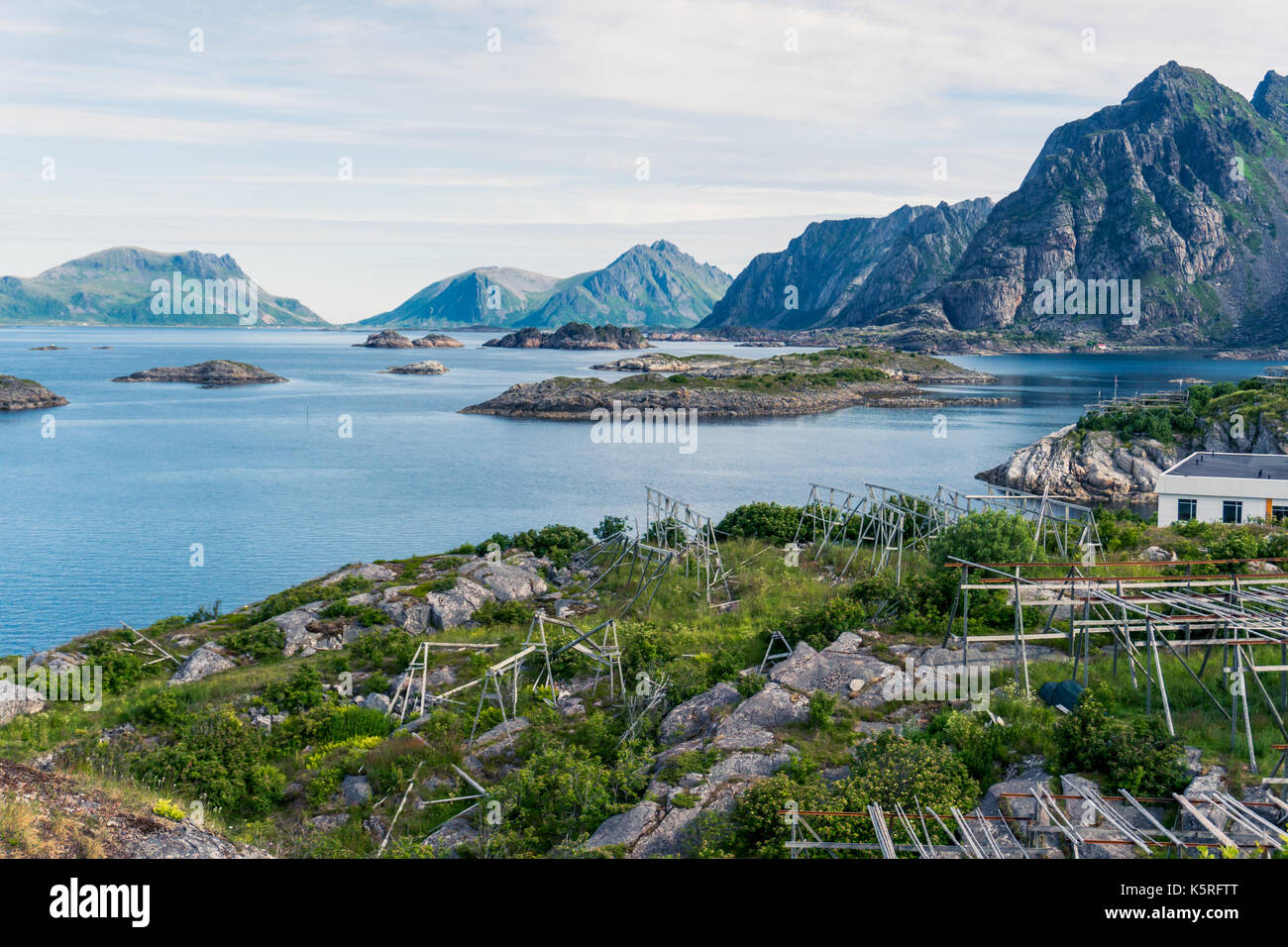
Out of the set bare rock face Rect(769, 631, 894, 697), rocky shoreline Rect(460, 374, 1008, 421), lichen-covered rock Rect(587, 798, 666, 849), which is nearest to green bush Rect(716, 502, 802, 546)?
bare rock face Rect(769, 631, 894, 697)

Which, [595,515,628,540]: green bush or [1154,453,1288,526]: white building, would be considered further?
[1154,453,1288,526]: white building

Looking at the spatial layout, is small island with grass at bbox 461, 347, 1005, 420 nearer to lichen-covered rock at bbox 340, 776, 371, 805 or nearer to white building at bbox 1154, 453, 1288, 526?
white building at bbox 1154, 453, 1288, 526

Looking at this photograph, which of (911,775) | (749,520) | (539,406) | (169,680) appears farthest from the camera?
(539,406)

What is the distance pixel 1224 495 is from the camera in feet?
149

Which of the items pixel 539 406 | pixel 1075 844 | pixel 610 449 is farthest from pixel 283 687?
pixel 539 406

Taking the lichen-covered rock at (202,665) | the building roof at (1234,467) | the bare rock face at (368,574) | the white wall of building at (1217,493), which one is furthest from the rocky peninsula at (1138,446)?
the lichen-covered rock at (202,665)

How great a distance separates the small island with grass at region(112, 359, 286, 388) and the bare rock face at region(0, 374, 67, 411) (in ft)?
128

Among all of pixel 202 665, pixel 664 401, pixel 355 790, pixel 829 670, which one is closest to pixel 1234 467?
pixel 829 670

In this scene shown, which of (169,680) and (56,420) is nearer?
(169,680)

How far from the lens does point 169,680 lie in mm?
26172

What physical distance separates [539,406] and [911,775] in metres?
120

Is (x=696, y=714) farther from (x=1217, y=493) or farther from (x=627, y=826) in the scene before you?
(x=1217, y=493)

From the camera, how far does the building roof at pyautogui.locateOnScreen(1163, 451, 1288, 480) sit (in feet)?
156
